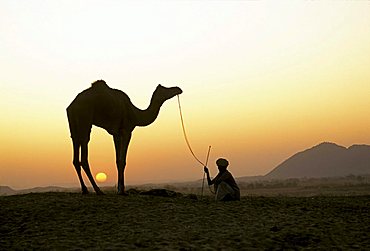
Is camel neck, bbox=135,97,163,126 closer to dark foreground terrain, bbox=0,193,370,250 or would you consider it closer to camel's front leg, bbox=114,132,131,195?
camel's front leg, bbox=114,132,131,195

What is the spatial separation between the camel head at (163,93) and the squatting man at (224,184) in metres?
4.12

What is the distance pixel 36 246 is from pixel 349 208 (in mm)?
10892

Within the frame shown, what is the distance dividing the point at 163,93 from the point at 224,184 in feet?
16.4

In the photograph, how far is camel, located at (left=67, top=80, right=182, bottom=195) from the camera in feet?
53.9

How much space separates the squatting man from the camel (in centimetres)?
→ 332

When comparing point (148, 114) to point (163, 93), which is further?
point (163, 93)

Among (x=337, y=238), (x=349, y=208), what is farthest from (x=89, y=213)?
(x=349, y=208)

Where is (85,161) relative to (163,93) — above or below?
below

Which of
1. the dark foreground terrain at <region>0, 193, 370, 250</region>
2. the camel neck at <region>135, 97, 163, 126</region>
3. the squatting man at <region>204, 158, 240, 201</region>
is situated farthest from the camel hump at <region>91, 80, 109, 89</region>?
the squatting man at <region>204, 158, 240, 201</region>

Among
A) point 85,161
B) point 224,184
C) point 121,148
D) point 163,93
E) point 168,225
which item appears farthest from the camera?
point 163,93

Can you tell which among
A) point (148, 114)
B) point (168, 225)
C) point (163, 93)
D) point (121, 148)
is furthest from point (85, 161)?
point (168, 225)

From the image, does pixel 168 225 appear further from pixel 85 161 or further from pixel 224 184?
pixel 85 161

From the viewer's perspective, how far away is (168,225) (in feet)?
38.3

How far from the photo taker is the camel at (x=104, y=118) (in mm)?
16422
